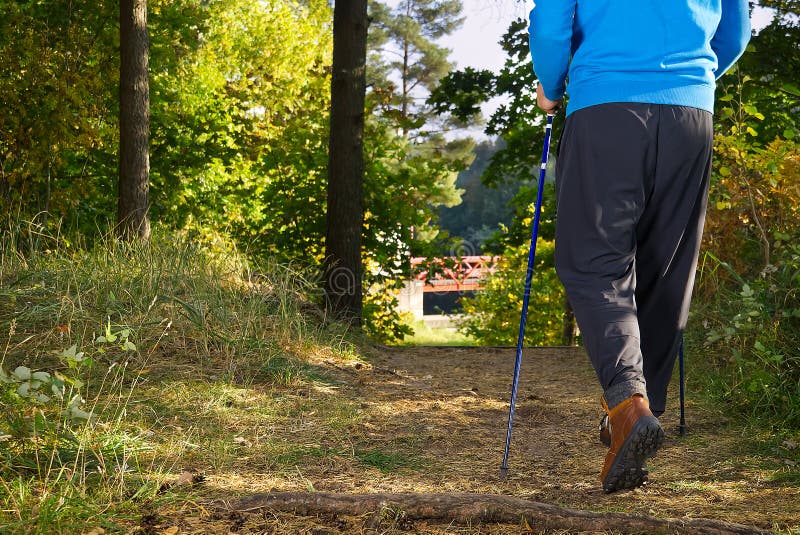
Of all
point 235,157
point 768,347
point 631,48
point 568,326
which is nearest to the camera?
point 631,48

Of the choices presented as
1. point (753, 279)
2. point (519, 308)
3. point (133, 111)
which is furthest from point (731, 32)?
point (519, 308)

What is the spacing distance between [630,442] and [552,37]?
1360mm

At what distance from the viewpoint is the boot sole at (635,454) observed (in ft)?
8.11

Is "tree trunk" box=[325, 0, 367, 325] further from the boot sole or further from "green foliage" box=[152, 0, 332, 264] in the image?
the boot sole

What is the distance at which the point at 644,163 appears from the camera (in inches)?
108

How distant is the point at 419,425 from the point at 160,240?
11.2 feet

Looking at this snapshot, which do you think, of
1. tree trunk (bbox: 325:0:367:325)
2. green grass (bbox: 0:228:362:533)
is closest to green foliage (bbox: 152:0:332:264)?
tree trunk (bbox: 325:0:367:325)

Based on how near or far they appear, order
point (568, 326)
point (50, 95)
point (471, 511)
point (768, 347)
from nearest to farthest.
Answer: point (471, 511), point (768, 347), point (50, 95), point (568, 326)

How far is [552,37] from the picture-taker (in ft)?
9.24

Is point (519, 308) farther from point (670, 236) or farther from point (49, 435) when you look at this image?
point (49, 435)

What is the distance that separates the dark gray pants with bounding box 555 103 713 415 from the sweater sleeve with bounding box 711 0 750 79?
0.43m

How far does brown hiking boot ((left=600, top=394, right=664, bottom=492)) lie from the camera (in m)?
2.47

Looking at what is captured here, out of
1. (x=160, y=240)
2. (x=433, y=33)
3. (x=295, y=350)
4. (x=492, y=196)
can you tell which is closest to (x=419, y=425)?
(x=295, y=350)

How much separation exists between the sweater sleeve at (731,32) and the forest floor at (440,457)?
1.51 metres
